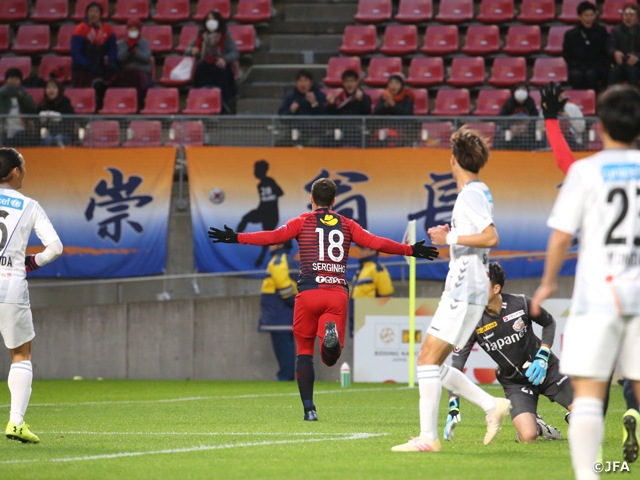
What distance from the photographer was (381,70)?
2067cm

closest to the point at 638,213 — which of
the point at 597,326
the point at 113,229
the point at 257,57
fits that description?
the point at 597,326

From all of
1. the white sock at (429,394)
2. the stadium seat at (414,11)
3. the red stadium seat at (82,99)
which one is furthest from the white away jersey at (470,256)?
the stadium seat at (414,11)

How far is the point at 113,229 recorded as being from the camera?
17.6 meters

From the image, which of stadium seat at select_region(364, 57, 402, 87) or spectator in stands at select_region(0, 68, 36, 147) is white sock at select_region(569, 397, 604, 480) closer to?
spectator in stands at select_region(0, 68, 36, 147)

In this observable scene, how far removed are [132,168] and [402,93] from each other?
4.87 meters

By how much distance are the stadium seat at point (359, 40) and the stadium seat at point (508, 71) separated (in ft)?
8.53

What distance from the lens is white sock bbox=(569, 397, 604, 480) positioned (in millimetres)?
4676

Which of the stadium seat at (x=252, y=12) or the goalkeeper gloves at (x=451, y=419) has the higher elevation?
the stadium seat at (x=252, y=12)

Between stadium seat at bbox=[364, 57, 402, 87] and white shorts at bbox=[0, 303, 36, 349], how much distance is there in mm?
13766

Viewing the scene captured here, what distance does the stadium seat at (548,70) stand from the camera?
65.6ft

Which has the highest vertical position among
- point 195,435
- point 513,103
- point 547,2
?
point 547,2

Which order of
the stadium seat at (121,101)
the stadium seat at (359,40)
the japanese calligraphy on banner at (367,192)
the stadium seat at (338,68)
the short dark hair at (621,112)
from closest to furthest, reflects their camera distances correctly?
the short dark hair at (621,112) → the japanese calligraphy on banner at (367,192) → the stadium seat at (121,101) → the stadium seat at (338,68) → the stadium seat at (359,40)

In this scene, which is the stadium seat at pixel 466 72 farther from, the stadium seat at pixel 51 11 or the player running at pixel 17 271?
the player running at pixel 17 271

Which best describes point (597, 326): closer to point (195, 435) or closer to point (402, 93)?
point (195, 435)
